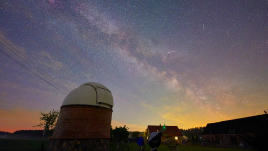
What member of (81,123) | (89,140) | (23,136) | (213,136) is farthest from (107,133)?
(23,136)

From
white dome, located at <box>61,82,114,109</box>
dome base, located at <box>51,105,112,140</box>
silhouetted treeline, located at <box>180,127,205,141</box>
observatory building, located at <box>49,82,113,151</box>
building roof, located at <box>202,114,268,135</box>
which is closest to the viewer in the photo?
observatory building, located at <box>49,82,113,151</box>

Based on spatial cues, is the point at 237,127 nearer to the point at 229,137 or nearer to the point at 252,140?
the point at 229,137

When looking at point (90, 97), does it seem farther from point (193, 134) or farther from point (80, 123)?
point (193, 134)

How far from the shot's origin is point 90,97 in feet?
50.4

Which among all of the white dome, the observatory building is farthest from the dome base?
the white dome

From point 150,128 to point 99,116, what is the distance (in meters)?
48.8

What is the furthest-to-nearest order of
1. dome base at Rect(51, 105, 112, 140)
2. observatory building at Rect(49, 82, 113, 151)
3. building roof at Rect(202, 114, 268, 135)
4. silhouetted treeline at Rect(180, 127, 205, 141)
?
silhouetted treeline at Rect(180, 127, 205, 141) → building roof at Rect(202, 114, 268, 135) → dome base at Rect(51, 105, 112, 140) → observatory building at Rect(49, 82, 113, 151)

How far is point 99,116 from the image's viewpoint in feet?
50.0

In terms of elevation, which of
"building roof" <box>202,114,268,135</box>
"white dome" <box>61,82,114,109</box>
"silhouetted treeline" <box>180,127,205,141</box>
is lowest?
"silhouetted treeline" <box>180,127,205,141</box>

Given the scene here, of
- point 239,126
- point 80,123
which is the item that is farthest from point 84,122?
point 239,126

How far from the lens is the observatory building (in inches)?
537

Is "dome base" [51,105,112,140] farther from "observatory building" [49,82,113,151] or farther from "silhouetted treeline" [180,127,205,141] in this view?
"silhouetted treeline" [180,127,205,141]

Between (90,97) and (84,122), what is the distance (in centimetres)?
284

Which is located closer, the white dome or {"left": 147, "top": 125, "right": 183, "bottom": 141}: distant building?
the white dome
